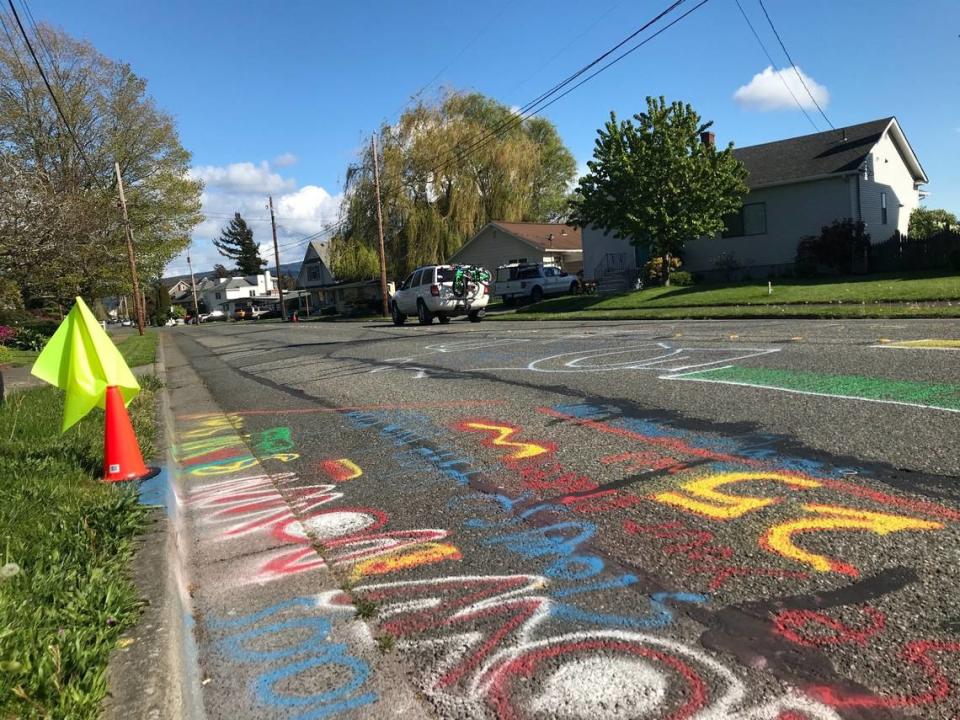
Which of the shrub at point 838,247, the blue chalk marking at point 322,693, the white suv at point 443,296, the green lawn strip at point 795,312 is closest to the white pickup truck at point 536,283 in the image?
the white suv at point 443,296

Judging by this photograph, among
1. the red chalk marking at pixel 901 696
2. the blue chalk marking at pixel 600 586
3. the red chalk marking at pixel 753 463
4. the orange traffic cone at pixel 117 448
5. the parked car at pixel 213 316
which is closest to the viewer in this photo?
the red chalk marking at pixel 901 696

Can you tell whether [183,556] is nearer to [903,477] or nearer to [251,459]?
[251,459]

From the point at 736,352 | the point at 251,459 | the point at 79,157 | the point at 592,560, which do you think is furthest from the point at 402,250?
the point at 592,560

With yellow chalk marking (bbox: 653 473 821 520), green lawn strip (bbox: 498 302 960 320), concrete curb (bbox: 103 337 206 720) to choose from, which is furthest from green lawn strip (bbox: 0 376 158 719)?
green lawn strip (bbox: 498 302 960 320)

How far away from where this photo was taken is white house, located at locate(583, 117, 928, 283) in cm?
2788

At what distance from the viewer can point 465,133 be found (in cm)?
4481

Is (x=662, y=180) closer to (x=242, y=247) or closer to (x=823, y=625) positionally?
(x=823, y=625)

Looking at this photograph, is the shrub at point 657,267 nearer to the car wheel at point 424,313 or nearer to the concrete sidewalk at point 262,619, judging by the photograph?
the car wheel at point 424,313

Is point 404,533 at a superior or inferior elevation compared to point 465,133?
inferior

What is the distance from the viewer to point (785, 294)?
21.7 meters

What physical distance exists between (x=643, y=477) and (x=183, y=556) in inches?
112

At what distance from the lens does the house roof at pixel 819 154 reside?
91.7 ft

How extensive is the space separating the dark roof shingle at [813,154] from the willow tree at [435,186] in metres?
16.5

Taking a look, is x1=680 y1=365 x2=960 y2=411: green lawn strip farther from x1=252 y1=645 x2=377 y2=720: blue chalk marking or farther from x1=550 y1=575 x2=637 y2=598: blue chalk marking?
x1=252 y1=645 x2=377 y2=720: blue chalk marking
